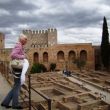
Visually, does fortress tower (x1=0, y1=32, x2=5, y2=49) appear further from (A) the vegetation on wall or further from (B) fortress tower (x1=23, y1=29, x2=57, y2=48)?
(A) the vegetation on wall

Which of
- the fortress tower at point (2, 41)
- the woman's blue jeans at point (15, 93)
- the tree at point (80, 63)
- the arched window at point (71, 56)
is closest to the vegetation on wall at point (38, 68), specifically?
the arched window at point (71, 56)

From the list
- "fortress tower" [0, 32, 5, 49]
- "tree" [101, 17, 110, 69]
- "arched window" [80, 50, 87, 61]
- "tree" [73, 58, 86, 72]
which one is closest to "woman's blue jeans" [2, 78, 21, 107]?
"tree" [101, 17, 110, 69]

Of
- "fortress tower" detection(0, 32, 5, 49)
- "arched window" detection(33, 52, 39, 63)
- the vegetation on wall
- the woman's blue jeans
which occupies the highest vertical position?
"fortress tower" detection(0, 32, 5, 49)

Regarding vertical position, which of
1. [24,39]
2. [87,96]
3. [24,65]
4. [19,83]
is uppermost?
[24,39]

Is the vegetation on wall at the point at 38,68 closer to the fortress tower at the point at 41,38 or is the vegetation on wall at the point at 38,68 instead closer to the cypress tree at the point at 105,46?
the fortress tower at the point at 41,38

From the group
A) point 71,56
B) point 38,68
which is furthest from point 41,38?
point 38,68

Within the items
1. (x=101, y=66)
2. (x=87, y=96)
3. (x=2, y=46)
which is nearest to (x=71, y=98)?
(x=87, y=96)

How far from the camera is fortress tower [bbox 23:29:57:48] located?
44.2m

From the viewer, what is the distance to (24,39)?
16.4ft

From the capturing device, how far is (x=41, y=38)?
4500 cm

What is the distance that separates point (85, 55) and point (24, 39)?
3545 cm

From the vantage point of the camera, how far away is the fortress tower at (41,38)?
44.2 metres

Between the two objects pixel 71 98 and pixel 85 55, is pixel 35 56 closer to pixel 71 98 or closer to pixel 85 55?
pixel 85 55

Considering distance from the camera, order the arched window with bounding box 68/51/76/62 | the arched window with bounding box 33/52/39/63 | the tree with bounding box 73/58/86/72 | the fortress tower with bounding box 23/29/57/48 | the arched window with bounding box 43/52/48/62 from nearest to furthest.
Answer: the tree with bounding box 73/58/86/72, the arched window with bounding box 68/51/76/62, the arched window with bounding box 43/52/48/62, the arched window with bounding box 33/52/39/63, the fortress tower with bounding box 23/29/57/48
